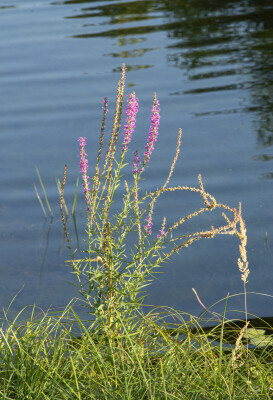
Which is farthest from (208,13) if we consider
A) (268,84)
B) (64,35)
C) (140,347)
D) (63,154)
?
(140,347)

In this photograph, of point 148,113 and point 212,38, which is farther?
point 212,38

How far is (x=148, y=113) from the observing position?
625cm

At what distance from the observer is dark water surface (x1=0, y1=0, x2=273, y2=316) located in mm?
3840

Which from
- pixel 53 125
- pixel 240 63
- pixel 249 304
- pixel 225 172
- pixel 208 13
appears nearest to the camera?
pixel 249 304

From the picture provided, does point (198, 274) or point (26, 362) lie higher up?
point (26, 362)

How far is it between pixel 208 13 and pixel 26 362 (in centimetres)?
857

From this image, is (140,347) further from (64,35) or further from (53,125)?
(64,35)

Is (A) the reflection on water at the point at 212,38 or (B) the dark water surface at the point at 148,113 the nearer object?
(B) the dark water surface at the point at 148,113

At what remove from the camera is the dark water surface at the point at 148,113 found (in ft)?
12.6

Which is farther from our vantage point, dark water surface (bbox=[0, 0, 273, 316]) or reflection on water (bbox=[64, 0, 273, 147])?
reflection on water (bbox=[64, 0, 273, 147])

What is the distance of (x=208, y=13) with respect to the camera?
9.95m

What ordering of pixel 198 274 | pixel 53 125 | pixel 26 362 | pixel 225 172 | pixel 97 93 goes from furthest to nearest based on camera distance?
pixel 97 93 < pixel 53 125 < pixel 225 172 < pixel 198 274 < pixel 26 362

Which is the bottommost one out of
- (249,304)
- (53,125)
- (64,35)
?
(249,304)

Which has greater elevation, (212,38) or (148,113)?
(212,38)
